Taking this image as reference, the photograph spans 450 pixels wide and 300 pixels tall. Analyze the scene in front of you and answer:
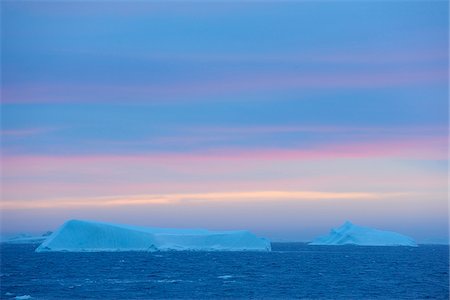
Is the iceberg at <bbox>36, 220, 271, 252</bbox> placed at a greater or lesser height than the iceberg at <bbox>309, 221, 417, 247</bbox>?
lesser

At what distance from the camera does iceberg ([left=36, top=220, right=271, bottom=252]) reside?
65.4m

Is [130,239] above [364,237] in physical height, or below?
below

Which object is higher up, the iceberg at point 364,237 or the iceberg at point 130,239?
the iceberg at point 364,237

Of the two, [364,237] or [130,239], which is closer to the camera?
[130,239]

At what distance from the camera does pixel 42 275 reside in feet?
127

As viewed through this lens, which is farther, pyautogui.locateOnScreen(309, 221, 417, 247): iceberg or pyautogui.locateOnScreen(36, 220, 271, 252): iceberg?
pyautogui.locateOnScreen(309, 221, 417, 247): iceberg

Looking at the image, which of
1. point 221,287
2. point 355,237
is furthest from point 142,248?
point 355,237

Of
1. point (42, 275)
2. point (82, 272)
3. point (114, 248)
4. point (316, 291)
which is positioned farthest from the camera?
point (114, 248)

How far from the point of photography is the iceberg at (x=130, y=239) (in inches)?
2576

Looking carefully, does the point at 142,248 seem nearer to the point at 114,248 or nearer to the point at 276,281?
the point at 114,248

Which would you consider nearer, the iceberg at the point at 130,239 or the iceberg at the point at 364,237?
the iceberg at the point at 130,239

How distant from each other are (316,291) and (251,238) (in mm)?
42514

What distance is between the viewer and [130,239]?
2662 inches

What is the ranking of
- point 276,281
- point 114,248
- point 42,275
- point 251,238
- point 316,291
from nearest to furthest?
1. point 316,291
2. point 276,281
3. point 42,275
4. point 114,248
5. point 251,238
